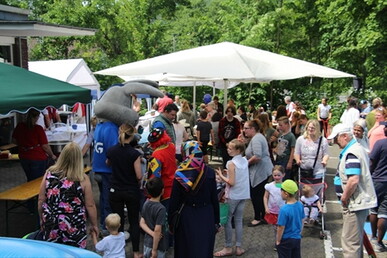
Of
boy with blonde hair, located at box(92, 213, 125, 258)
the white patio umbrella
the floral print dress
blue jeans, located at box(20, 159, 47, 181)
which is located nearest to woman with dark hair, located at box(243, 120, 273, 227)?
the white patio umbrella

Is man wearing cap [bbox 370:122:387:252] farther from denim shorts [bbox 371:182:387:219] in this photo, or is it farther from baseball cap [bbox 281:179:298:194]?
baseball cap [bbox 281:179:298:194]

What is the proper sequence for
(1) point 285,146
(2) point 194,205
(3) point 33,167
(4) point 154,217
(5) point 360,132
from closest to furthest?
(2) point 194,205, (4) point 154,217, (5) point 360,132, (3) point 33,167, (1) point 285,146

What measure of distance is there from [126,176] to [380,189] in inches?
144

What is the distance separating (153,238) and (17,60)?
8.91 meters

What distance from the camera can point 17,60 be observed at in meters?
12.3

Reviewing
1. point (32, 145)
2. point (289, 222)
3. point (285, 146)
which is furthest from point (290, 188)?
point (32, 145)

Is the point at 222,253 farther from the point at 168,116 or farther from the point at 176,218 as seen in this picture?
the point at 168,116

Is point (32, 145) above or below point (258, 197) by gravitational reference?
above

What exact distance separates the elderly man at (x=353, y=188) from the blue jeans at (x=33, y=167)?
4700mm

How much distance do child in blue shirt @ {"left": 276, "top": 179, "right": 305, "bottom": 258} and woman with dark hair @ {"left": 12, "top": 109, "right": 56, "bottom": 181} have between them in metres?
4.27

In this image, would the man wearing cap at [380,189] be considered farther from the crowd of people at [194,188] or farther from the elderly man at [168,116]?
the elderly man at [168,116]

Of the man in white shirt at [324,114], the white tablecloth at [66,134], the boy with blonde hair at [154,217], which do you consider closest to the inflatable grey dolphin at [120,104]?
the boy with blonde hair at [154,217]

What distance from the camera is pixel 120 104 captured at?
7324 mm

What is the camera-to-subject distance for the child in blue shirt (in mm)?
4914
